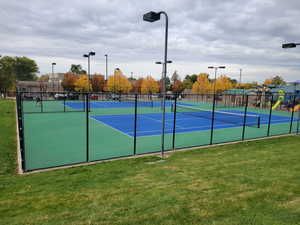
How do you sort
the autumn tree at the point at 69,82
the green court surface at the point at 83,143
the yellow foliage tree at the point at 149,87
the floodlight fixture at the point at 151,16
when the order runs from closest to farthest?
the floodlight fixture at the point at 151,16 < the green court surface at the point at 83,143 < the yellow foliage tree at the point at 149,87 < the autumn tree at the point at 69,82

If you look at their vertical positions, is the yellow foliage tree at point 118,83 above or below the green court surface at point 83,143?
above

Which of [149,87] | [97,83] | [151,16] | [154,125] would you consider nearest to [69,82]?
[97,83]

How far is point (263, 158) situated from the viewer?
719 centimetres

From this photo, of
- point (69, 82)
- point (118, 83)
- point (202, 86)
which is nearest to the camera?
point (118, 83)

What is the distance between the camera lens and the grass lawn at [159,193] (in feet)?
11.3

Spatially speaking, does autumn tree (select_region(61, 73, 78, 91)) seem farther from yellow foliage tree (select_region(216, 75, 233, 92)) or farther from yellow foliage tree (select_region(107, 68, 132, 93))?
yellow foliage tree (select_region(216, 75, 233, 92))

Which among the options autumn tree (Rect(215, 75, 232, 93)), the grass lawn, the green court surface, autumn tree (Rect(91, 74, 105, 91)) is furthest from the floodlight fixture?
autumn tree (Rect(91, 74, 105, 91))

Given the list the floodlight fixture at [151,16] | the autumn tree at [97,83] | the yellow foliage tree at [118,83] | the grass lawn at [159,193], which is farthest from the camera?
the autumn tree at [97,83]

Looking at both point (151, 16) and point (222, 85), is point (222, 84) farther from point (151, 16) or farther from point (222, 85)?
point (151, 16)

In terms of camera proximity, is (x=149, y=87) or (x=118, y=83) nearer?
(x=118, y=83)

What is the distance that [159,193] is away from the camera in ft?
14.3

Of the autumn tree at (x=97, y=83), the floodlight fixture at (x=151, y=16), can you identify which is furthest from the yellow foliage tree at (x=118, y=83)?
the floodlight fixture at (x=151, y=16)

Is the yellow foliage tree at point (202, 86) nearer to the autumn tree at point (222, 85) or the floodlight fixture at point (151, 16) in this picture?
the autumn tree at point (222, 85)

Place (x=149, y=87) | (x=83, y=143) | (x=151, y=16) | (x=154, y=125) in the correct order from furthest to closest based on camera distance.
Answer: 1. (x=149, y=87)
2. (x=154, y=125)
3. (x=83, y=143)
4. (x=151, y=16)
